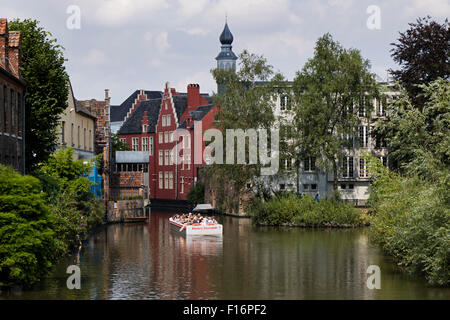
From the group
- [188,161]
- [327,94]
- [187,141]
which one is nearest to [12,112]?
[327,94]

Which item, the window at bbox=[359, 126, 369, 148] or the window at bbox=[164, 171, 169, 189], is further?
the window at bbox=[164, 171, 169, 189]

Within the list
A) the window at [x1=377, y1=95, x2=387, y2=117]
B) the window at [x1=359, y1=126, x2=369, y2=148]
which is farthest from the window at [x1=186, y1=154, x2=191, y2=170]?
the window at [x1=377, y1=95, x2=387, y2=117]

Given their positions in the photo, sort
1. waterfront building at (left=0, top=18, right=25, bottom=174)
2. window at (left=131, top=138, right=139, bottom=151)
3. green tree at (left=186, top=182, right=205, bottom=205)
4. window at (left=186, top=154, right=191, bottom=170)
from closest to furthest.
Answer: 1. waterfront building at (left=0, top=18, right=25, bottom=174)
2. green tree at (left=186, top=182, right=205, bottom=205)
3. window at (left=186, top=154, right=191, bottom=170)
4. window at (left=131, top=138, right=139, bottom=151)

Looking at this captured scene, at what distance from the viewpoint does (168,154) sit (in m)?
95.6

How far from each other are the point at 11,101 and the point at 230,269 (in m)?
12.8

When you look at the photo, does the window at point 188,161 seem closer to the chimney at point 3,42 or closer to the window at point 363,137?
the window at point 363,137

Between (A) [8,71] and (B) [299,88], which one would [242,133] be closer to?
(B) [299,88]

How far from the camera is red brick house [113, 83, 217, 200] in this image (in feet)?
293

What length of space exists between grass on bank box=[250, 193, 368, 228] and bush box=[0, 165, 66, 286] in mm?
35935

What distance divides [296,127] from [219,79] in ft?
25.2

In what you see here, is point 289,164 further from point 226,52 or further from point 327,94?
point 226,52

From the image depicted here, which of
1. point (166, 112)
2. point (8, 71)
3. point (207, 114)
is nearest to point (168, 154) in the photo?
point (166, 112)

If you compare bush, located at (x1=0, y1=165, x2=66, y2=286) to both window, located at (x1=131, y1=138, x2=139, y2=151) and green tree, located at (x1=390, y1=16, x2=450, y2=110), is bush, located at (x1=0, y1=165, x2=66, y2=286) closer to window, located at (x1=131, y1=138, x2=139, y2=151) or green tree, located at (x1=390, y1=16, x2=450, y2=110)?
green tree, located at (x1=390, y1=16, x2=450, y2=110)

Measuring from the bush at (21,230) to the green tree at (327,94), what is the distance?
39.2 m
